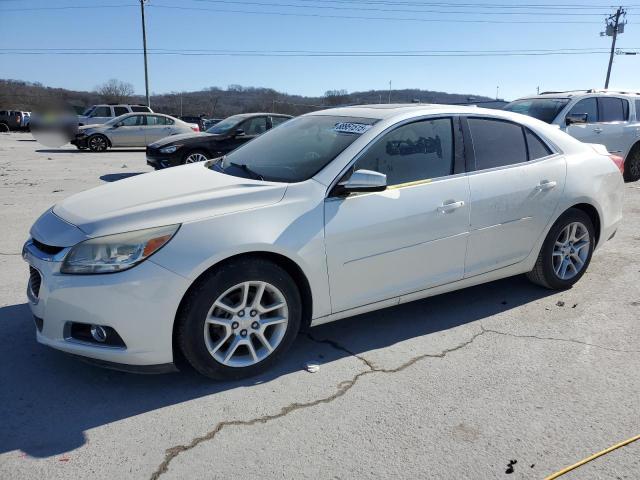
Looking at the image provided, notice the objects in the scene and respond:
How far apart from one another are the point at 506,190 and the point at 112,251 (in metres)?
2.84

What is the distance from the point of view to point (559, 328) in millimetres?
4055

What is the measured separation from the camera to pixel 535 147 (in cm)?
446

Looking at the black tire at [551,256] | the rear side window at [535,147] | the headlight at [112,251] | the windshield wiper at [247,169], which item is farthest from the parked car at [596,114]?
the headlight at [112,251]

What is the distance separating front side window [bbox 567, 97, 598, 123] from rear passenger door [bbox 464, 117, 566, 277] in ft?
20.1

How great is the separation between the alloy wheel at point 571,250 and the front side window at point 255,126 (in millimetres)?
8899

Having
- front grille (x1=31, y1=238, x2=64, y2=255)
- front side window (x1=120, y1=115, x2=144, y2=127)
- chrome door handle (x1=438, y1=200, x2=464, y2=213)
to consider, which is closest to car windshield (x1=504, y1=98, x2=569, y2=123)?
chrome door handle (x1=438, y1=200, x2=464, y2=213)

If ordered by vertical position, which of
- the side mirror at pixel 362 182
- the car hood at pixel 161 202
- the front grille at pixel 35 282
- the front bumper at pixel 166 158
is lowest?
the front grille at pixel 35 282

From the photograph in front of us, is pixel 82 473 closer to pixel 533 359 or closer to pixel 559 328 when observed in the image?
pixel 533 359

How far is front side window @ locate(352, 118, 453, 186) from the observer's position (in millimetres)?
3691

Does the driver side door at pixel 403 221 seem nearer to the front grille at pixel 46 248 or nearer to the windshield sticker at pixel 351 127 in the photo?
the windshield sticker at pixel 351 127

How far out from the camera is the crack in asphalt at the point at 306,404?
8.49 feet

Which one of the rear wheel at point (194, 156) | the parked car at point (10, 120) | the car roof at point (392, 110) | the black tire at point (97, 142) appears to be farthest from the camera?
the parked car at point (10, 120)

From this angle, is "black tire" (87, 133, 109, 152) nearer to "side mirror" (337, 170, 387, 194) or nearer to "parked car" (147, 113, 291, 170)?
"parked car" (147, 113, 291, 170)

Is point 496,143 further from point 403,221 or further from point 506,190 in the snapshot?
point 403,221
